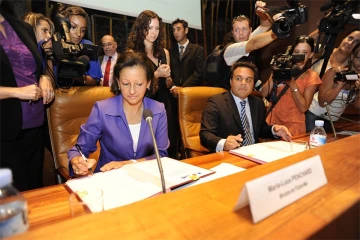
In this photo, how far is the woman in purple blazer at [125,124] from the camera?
136 cm

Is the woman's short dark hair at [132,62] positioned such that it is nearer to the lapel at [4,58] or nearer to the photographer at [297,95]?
the lapel at [4,58]

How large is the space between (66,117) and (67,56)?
339 mm

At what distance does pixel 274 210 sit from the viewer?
0.54 meters

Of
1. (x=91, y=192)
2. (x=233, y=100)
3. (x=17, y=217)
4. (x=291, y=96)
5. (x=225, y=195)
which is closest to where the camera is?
(x=17, y=217)

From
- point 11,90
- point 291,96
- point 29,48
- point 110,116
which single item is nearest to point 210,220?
point 110,116

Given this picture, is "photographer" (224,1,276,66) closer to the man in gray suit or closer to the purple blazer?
the purple blazer

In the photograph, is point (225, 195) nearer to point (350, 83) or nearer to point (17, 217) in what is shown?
point (17, 217)

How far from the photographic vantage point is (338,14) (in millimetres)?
1727

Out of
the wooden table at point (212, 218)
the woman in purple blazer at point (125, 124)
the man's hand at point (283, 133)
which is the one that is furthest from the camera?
the man's hand at point (283, 133)

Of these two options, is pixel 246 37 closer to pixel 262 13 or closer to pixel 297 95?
pixel 262 13

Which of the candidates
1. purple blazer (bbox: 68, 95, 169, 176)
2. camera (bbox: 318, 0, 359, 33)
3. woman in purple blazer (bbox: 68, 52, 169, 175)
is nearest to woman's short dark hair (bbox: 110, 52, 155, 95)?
woman in purple blazer (bbox: 68, 52, 169, 175)

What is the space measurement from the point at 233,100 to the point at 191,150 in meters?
0.45

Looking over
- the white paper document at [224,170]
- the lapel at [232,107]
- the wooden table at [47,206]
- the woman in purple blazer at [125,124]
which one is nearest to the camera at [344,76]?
the lapel at [232,107]

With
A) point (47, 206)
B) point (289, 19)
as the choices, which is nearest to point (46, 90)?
point (47, 206)
